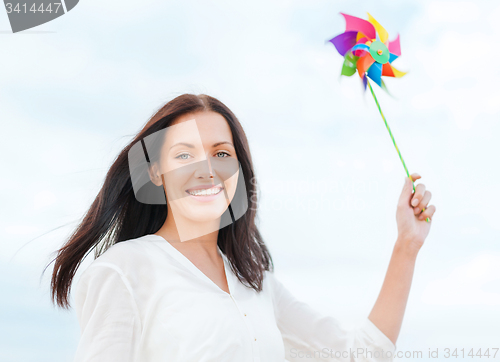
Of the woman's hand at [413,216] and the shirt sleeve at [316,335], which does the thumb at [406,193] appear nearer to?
the woman's hand at [413,216]

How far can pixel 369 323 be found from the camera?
181cm

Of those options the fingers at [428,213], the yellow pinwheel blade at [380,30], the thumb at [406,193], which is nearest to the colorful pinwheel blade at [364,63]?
the yellow pinwheel blade at [380,30]

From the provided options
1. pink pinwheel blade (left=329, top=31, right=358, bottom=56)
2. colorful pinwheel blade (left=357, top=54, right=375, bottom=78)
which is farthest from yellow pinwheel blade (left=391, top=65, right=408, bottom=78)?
pink pinwheel blade (left=329, top=31, right=358, bottom=56)

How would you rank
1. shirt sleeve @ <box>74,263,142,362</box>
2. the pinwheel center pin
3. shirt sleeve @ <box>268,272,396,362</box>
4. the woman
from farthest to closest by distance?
the pinwheel center pin → shirt sleeve @ <box>268,272,396,362</box> → the woman → shirt sleeve @ <box>74,263,142,362</box>

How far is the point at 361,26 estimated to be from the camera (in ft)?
7.02

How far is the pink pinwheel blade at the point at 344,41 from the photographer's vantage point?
2.16 m

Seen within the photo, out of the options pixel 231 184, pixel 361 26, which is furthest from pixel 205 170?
pixel 361 26

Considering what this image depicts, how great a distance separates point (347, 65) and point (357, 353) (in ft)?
4.22

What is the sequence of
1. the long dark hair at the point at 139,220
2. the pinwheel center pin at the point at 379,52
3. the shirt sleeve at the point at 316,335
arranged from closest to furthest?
the long dark hair at the point at 139,220 < the shirt sleeve at the point at 316,335 < the pinwheel center pin at the point at 379,52

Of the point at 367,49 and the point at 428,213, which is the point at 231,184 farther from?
the point at 367,49

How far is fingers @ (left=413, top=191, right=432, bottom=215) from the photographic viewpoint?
1.75 meters

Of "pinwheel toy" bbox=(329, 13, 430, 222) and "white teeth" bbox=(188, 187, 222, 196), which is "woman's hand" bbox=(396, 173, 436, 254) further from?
"white teeth" bbox=(188, 187, 222, 196)

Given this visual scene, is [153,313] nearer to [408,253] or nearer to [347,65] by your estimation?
[408,253]

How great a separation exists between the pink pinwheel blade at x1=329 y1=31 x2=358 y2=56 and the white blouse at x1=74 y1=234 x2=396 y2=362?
3.82 ft
